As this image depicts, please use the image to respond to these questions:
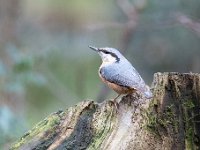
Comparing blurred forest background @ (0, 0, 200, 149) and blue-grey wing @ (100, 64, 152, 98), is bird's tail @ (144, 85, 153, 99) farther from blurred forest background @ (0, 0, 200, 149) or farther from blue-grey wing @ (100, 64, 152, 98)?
blurred forest background @ (0, 0, 200, 149)

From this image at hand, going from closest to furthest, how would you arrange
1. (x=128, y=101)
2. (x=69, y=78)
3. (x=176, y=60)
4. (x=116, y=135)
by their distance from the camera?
(x=116, y=135), (x=128, y=101), (x=176, y=60), (x=69, y=78)

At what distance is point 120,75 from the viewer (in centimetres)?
329

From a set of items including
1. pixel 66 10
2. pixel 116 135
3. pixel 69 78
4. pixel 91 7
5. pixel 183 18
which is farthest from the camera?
pixel 66 10

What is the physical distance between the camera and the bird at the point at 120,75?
3.15m

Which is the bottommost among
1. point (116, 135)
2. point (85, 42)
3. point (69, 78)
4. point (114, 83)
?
point (116, 135)

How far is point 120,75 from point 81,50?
710 cm

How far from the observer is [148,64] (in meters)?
7.22

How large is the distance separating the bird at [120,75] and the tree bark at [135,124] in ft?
0.84

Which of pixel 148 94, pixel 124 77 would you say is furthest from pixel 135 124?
pixel 124 77

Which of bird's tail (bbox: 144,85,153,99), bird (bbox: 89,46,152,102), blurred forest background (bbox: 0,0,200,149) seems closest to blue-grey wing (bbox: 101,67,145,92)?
bird (bbox: 89,46,152,102)

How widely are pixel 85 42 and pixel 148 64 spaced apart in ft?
11.1

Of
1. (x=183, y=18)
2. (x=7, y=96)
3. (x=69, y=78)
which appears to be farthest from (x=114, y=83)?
(x=69, y=78)

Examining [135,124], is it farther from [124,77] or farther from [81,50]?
[81,50]

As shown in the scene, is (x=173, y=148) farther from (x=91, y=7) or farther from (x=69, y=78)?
(x=91, y=7)
